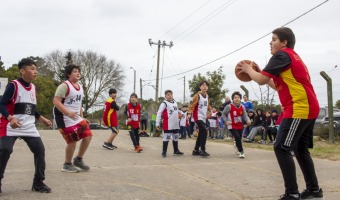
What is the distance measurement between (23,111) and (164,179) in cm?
237

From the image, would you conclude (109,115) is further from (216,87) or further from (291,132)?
(216,87)

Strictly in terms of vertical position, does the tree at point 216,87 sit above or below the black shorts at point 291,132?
above

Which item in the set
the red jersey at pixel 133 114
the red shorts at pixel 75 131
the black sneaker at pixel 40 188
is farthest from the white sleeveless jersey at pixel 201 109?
the black sneaker at pixel 40 188

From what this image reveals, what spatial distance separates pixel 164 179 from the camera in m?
5.84

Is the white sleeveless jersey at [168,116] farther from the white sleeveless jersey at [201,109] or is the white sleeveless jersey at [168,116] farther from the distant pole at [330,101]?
the distant pole at [330,101]

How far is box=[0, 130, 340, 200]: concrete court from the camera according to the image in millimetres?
4730

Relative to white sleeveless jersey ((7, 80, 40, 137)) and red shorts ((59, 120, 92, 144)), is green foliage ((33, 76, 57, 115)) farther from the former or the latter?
white sleeveless jersey ((7, 80, 40, 137))

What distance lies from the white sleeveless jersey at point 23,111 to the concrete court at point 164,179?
0.79 metres

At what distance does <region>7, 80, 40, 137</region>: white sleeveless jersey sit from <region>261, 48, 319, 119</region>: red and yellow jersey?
3.12 meters

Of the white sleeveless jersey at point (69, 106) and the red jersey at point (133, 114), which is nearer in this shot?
the white sleeveless jersey at point (69, 106)

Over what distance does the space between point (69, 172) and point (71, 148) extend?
0.42 meters

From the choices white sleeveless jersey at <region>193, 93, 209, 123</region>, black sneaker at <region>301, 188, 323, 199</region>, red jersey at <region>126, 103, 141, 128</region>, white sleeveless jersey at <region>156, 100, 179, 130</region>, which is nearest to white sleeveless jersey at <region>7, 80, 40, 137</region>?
black sneaker at <region>301, 188, 323, 199</region>

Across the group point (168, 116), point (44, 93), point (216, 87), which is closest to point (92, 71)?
point (44, 93)

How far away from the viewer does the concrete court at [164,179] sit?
15.5 ft
